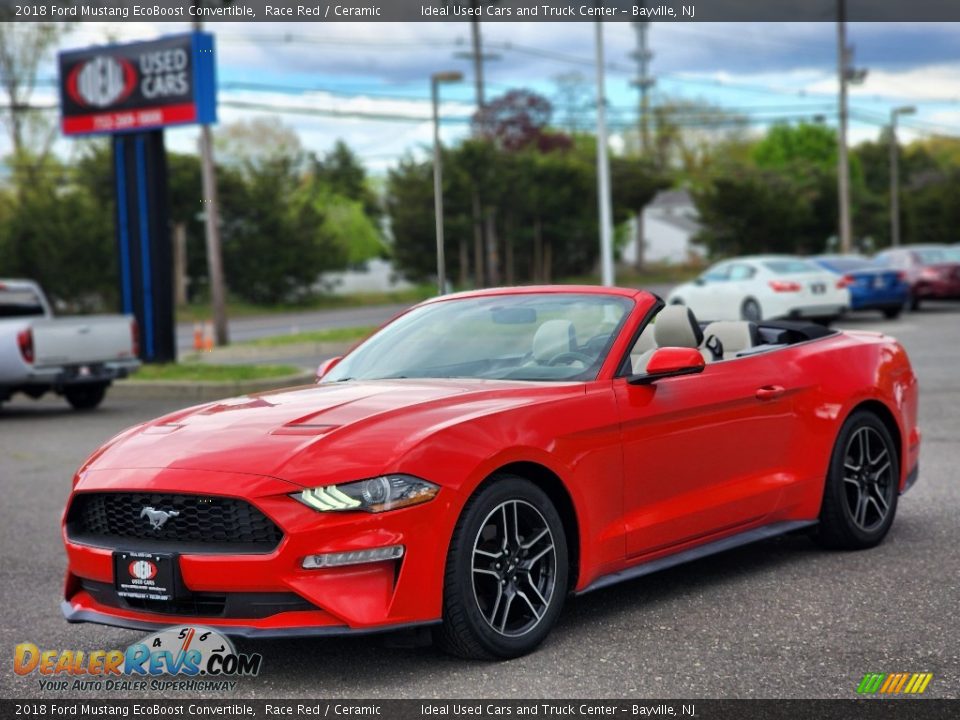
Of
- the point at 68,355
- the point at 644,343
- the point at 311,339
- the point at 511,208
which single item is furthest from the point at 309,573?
the point at 511,208

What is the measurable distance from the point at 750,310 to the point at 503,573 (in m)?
23.2

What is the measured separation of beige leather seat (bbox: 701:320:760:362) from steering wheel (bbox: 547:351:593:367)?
1363 mm

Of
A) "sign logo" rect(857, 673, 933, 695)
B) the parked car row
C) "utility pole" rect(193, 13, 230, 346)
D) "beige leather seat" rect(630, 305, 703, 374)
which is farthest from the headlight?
"utility pole" rect(193, 13, 230, 346)

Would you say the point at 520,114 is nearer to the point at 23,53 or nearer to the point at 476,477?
the point at 23,53

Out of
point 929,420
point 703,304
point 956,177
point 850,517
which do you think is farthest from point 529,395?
point 956,177

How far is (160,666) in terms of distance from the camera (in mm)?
5195

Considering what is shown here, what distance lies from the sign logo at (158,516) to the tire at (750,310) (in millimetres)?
23189

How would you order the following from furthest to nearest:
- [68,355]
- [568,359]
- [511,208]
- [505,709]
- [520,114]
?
[520,114]
[511,208]
[68,355]
[568,359]
[505,709]

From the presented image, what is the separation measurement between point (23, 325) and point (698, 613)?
491 inches

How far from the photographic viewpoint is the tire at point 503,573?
4.96 m

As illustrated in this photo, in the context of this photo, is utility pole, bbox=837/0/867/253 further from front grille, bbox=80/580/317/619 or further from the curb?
front grille, bbox=80/580/317/619

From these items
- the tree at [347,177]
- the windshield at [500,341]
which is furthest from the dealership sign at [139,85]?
the tree at [347,177]

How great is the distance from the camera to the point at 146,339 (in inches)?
901

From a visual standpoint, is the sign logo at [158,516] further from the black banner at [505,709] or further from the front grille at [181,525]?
the black banner at [505,709]
